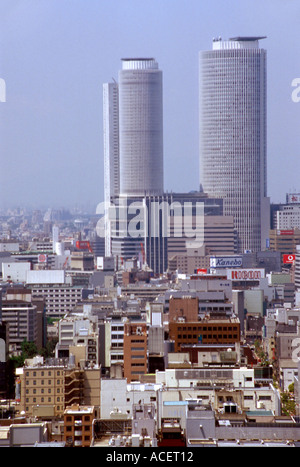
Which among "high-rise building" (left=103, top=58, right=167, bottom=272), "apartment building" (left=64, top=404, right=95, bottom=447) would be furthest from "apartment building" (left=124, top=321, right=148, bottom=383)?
"high-rise building" (left=103, top=58, right=167, bottom=272)

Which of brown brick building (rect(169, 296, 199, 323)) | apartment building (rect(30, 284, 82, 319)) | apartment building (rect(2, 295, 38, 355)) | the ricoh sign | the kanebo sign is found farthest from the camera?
the kanebo sign

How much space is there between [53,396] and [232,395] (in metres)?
1.39

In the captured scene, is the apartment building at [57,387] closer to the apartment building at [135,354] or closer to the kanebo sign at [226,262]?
the apartment building at [135,354]

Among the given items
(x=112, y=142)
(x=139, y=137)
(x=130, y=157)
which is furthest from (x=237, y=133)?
(x=112, y=142)

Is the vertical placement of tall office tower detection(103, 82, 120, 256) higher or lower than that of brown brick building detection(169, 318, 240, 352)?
higher

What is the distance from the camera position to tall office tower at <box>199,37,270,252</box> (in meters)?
20.6

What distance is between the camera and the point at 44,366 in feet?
21.3

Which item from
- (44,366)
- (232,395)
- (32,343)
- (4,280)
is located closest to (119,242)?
(4,280)

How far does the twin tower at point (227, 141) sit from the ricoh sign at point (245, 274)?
3.42 m

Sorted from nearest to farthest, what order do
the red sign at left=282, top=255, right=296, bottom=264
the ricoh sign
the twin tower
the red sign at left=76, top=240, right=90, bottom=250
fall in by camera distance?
the ricoh sign
the red sign at left=282, top=255, right=296, bottom=264
the red sign at left=76, top=240, right=90, bottom=250
the twin tower

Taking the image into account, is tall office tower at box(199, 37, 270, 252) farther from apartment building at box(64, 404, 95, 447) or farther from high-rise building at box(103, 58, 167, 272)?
apartment building at box(64, 404, 95, 447)

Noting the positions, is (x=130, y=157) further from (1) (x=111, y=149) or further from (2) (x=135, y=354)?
(2) (x=135, y=354)
